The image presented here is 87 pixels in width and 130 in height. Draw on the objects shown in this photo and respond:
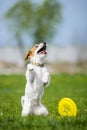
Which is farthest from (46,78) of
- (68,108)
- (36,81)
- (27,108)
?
(68,108)

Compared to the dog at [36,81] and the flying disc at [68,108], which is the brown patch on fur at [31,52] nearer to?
the dog at [36,81]

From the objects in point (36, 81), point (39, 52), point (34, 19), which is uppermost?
point (34, 19)

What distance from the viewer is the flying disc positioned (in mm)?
→ 8797

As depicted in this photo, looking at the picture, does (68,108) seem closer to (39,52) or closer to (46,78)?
(46,78)

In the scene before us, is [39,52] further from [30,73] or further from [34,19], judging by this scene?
[34,19]

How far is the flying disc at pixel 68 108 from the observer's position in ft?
28.9

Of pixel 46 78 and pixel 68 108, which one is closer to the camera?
pixel 46 78

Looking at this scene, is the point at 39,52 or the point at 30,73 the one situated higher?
the point at 39,52

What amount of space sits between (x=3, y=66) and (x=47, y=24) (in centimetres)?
661

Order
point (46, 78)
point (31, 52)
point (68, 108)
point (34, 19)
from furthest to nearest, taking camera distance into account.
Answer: point (34, 19) < point (68, 108) < point (31, 52) < point (46, 78)

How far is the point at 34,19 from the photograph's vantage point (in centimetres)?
4200

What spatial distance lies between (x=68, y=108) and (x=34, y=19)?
33479 mm

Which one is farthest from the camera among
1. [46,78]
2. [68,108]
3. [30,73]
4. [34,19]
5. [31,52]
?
[34,19]

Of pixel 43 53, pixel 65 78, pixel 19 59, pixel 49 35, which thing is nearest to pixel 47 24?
pixel 49 35
